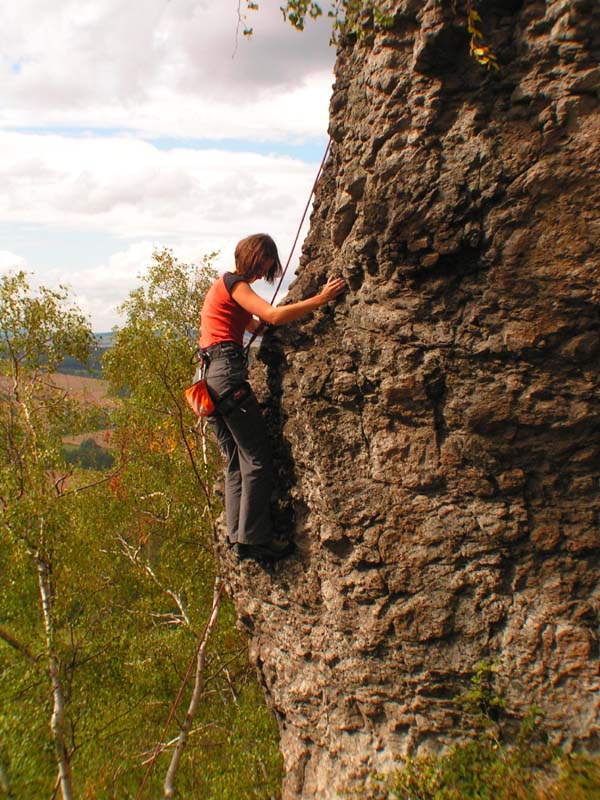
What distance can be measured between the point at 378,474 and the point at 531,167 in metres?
2.49

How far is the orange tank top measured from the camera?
5461mm

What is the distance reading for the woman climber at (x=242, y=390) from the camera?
5367 mm

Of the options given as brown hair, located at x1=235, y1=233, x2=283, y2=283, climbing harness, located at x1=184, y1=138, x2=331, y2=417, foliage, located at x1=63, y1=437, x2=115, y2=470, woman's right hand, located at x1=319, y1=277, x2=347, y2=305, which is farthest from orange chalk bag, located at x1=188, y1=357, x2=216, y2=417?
foliage, located at x1=63, y1=437, x2=115, y2=470

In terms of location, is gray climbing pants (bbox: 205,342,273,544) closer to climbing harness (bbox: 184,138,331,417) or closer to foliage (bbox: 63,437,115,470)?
climbing harness (bbox: 184,138,331,417)

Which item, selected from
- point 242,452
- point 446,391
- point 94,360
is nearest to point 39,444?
point 94,360

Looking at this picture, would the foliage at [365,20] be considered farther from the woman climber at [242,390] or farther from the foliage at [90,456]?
the foliage at [90,456]

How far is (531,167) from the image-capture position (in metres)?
3.92

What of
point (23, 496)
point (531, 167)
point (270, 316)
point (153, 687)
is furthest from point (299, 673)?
point (153, 687)

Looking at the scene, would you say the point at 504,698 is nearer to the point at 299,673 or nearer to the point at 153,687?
the point at 299,673

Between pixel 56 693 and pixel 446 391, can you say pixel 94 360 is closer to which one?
pixel 56 693

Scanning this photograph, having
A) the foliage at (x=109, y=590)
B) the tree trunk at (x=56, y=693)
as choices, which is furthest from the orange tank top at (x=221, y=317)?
the tree trunk at (x=56, y=693)

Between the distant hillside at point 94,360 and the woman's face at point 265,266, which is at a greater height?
the woman's face at point 265,266

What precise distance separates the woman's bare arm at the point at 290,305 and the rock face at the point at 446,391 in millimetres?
144

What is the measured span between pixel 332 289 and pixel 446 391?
1.26m
